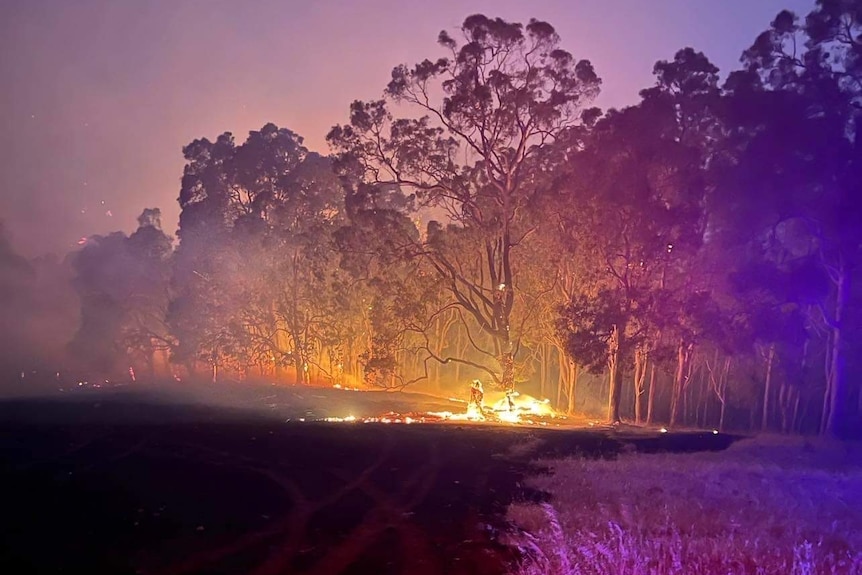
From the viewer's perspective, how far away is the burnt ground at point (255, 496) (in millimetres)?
8664

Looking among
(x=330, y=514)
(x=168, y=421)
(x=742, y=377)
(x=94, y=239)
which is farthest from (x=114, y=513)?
(x=94, y=239)

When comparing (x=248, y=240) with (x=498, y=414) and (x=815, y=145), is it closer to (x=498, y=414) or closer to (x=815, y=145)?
(x=498, y=414)

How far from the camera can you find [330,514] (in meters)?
11.1

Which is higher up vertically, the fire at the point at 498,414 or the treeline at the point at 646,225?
the treeline at the point at 646,225

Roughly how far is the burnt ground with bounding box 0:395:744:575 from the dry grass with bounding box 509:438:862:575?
2.86 ft

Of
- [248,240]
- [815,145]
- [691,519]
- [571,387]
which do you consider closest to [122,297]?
[248,240]

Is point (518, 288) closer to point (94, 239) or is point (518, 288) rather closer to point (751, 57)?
point (751, 57)

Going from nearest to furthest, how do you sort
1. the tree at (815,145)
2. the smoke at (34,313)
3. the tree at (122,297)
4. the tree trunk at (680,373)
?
1. the tree at (815,145)
2. the tree trunk at (680,373)
3. the tree at (122,297)
4. the smoke at (34,313)

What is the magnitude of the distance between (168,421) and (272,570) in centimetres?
1666

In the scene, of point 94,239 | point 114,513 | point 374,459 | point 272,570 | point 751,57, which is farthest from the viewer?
point 94,239

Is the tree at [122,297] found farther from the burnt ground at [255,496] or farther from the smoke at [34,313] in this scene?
the burnt ground at [255,496]

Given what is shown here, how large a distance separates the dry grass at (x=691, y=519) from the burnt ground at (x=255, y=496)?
0.87 m

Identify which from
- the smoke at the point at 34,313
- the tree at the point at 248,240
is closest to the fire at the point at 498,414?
the tree at the point at 248,240

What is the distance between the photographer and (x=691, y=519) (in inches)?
422
